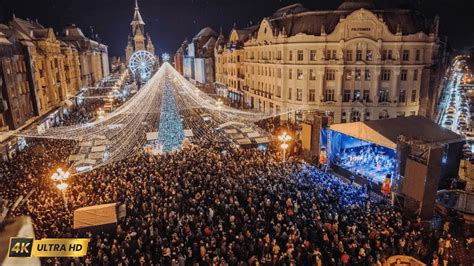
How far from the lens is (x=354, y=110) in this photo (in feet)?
112

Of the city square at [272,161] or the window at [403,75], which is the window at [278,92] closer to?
the city square at [272,161]

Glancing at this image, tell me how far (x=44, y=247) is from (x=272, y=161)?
15.8 m

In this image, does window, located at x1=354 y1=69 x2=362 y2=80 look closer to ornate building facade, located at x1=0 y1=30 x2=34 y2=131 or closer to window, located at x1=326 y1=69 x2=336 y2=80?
window, located at x1=326 y1=69 x2=336 y2=80

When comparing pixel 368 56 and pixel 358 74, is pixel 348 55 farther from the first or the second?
pixel 358 74

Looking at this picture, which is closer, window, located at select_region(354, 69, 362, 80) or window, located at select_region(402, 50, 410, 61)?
window, located at select_region(402, 50, 410, 61)

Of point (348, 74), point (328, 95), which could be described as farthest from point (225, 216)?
point (348, 74)

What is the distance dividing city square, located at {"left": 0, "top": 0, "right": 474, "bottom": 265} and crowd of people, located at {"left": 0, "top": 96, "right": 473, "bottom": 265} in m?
0.08

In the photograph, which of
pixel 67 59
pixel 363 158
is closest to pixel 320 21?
pixel 363 158

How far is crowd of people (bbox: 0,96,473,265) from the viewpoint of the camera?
12.3 meters

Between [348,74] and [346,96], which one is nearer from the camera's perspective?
[348,74]

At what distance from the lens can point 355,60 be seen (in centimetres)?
3300

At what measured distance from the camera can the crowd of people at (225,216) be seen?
12.3 metres

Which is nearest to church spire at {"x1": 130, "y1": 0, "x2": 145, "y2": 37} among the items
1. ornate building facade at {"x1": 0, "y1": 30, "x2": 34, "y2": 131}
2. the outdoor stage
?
ornate building facade at {"x1": 0, "y1": 30, "x2": 34, "y2": 131}

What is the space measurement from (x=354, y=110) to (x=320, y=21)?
1007 centimetres
